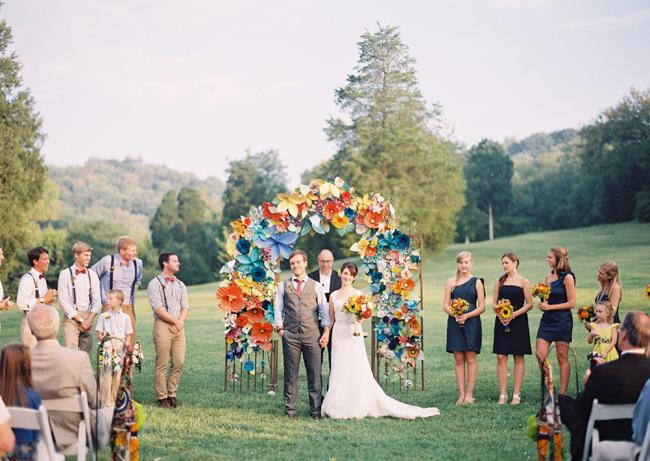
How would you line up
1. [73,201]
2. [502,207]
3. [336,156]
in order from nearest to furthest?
[336,156] < [502,207] < [73,201]

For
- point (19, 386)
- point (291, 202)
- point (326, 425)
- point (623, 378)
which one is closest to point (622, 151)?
point (291, 202)

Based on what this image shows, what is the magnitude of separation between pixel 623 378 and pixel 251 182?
174 feet

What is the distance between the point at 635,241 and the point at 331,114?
724 inches

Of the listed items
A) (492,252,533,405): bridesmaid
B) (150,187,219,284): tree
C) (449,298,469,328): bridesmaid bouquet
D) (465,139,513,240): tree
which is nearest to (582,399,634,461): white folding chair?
(492,252,533,405): bridesmaid

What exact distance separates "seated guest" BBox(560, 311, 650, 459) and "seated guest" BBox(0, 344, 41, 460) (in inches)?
161

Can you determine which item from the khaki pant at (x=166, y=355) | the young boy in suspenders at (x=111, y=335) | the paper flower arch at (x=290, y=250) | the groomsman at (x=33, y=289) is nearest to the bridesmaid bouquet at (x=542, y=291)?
the paper flower arch at (x=290, y=250)

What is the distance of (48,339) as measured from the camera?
590cm

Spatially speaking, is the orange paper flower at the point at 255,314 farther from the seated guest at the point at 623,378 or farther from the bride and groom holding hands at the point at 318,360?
the seated guest at the point at 623,378

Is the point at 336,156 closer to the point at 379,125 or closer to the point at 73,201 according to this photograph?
the point at 379,125

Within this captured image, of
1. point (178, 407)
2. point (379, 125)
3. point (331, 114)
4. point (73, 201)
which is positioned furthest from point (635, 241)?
point (73, 201)

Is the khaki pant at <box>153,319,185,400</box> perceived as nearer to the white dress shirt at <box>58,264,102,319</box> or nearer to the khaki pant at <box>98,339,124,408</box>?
the khaki pant at <box>98,339,124,408</box>

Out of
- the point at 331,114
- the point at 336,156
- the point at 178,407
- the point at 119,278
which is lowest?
the point at 178,407

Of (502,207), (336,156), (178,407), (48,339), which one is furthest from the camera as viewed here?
(502,207)

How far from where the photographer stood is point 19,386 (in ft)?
17.1
